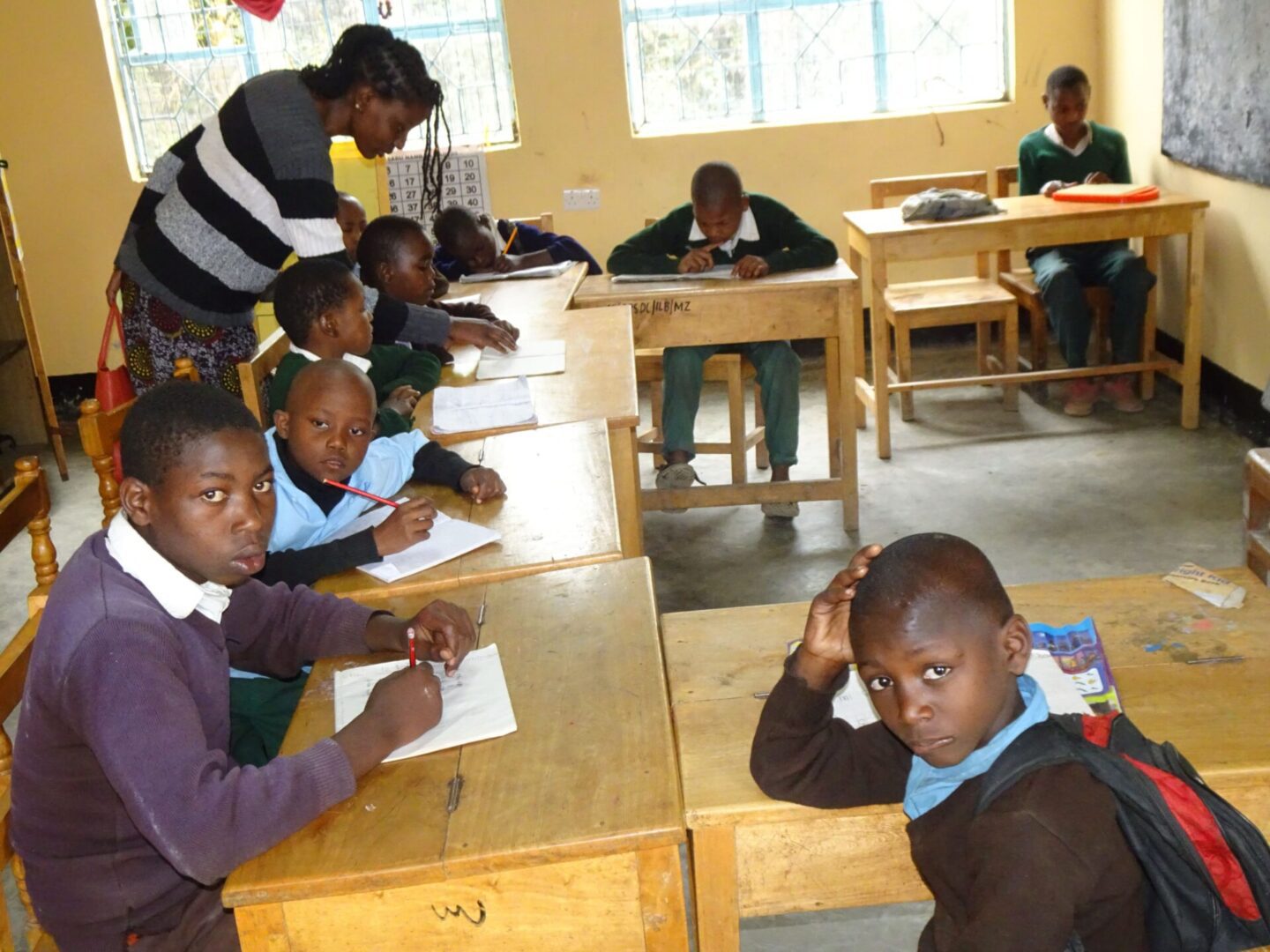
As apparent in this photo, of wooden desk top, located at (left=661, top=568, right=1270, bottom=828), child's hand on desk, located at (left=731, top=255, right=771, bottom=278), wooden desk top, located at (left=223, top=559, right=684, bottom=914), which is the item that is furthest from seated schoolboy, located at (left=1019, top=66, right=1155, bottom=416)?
wooden desk top, located at (left=223, top=559, right=684, bottom=914)

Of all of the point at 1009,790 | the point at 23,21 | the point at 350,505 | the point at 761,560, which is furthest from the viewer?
the point at 23,21

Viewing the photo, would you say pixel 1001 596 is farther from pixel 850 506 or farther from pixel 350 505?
pixel 850 506

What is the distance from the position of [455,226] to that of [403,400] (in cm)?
168

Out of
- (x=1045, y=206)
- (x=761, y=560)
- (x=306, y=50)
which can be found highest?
(x=306, y=50)

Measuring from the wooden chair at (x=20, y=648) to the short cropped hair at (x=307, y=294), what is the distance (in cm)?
80

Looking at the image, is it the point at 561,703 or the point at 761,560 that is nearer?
the point at 561,703

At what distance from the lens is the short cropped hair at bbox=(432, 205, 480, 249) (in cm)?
431

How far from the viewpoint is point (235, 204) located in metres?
2.67

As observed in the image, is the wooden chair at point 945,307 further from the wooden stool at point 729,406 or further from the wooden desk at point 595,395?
the wooden desk at point 595,395

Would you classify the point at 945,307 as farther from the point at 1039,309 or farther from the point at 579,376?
the point at 579,376

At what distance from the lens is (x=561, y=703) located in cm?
142

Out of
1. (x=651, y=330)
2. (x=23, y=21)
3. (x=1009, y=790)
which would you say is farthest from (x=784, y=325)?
(x=23, y=21)

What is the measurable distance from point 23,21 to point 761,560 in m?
4.23

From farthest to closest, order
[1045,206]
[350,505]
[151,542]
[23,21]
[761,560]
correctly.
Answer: [23,21] → [1045,206] → [761,560] → [350,505] → [151,542]
